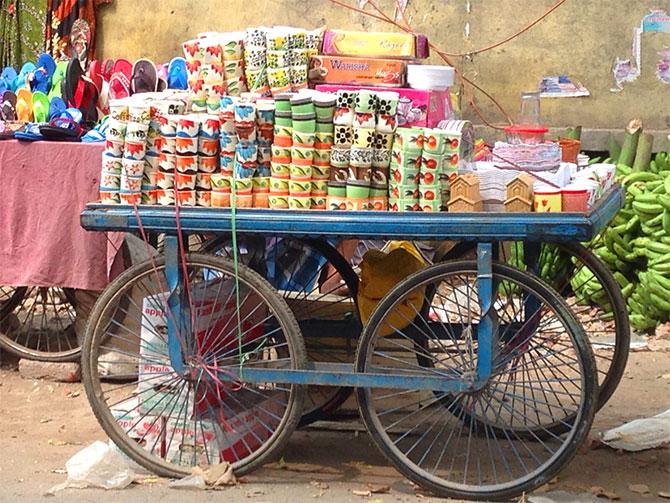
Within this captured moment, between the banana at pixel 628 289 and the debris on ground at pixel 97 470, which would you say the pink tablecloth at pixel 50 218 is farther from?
the banana at pixel 628 289

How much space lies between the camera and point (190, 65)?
4520 millimetres

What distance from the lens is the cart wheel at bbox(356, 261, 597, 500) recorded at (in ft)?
13.3

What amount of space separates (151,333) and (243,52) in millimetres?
1178

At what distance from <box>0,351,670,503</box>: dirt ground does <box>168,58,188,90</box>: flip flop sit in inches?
64.1

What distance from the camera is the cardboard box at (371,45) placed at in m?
4.51

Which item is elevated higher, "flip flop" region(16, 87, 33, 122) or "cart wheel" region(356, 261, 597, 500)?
"flip flop" region(16, 87, 33, 122)

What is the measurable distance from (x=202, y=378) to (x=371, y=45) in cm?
148

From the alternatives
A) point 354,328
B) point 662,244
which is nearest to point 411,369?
point 354,328

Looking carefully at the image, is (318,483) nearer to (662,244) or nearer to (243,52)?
(243,52)

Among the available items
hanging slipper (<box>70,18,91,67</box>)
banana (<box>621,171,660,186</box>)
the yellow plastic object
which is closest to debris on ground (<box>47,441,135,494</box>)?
the yellow plastic object

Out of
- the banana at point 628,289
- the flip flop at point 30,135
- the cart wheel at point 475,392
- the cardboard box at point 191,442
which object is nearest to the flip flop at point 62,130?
the flip flop at point 30,135

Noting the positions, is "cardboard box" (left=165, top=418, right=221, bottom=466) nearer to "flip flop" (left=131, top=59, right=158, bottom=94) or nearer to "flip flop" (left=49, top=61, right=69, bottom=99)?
"flip flop" (left=131, top=59, right=158, bottom=94)

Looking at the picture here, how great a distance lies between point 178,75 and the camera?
18.3 feet

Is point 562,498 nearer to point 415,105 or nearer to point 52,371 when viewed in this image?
point 415,105
